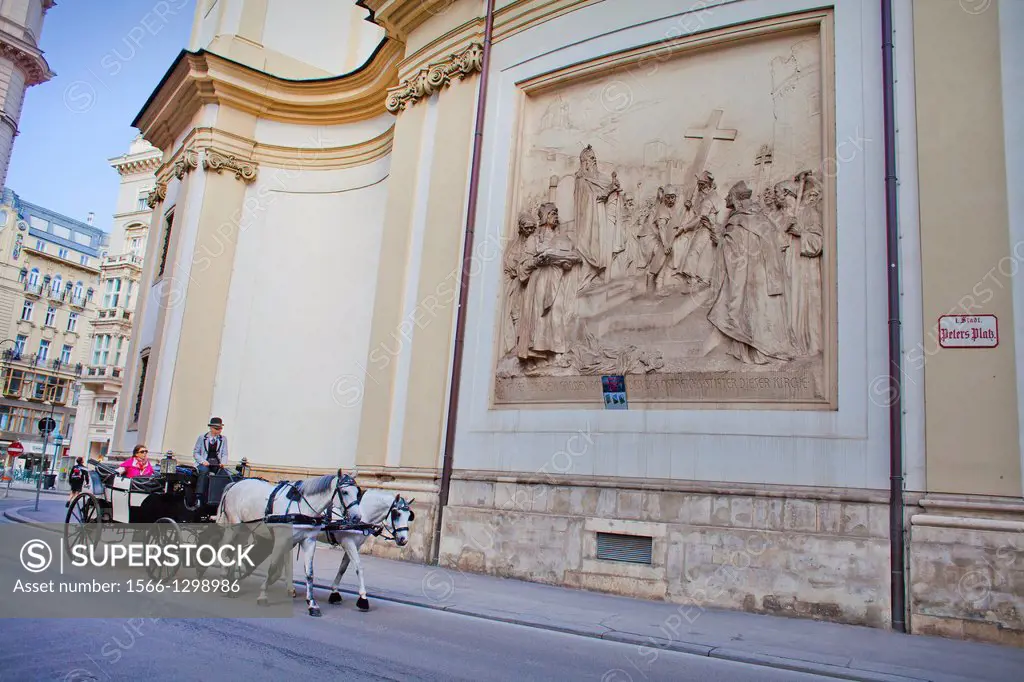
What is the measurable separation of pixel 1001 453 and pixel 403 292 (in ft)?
35.2

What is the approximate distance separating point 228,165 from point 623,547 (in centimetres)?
1593

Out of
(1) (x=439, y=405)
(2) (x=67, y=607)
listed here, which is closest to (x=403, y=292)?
(1) (x=439, y=405)

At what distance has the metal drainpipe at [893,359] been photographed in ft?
31.8

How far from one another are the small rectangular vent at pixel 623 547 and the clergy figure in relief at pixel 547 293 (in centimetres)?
312

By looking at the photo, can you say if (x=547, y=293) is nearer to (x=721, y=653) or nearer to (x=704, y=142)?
(x=704, y=142)

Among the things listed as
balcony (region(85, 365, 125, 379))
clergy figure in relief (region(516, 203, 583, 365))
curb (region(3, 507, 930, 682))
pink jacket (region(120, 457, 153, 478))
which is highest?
balcony (region(85, 365, 125, 379))

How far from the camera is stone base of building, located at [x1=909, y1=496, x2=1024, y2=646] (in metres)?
9.02

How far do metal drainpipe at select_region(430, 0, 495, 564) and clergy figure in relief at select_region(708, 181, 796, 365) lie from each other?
15.7 feet

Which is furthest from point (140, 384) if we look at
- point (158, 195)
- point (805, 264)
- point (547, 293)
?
point (805, 264)

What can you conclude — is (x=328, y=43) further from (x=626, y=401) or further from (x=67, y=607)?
(x=67, y=607)

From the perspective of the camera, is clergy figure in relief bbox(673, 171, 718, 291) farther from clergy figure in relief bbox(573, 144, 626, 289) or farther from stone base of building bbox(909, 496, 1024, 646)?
stone base of building bbox(909, 496, 1024, 646)

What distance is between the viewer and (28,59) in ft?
147

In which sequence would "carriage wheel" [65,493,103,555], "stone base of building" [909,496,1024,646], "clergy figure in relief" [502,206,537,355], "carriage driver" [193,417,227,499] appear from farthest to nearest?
"clergy figure in relief" [502,206,537,355] → "carriage driver" [193,417,227,499] → "carriage wheel" [65,493,103,555] → "stone base of building" [909,496,1024,646]

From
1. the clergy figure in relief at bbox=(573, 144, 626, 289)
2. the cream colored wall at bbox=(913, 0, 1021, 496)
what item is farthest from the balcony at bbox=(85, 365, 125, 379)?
the cream colored wall at bbox=(913, 0, 1021, 496)
